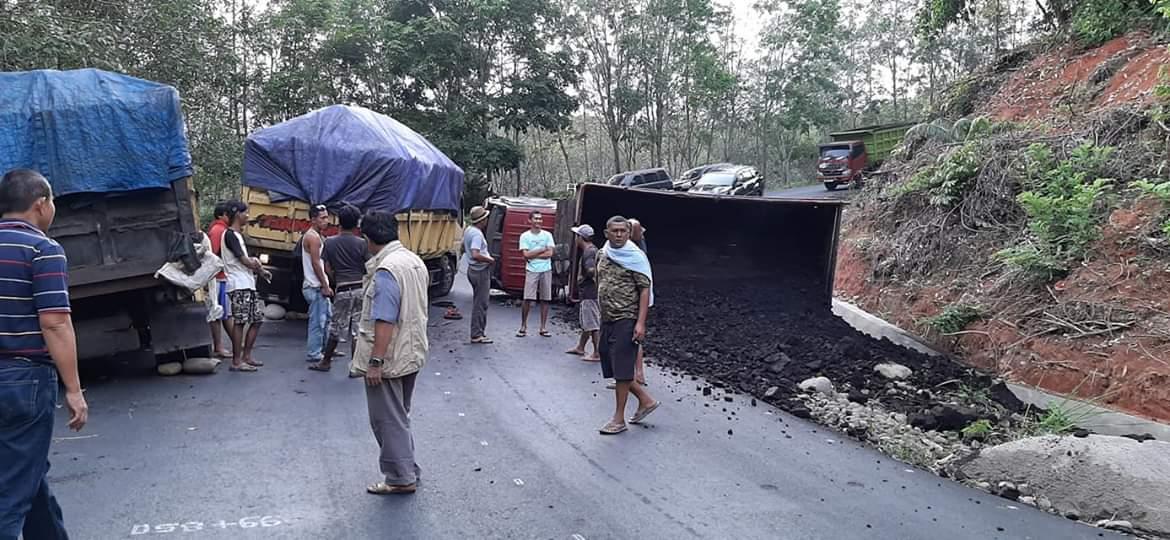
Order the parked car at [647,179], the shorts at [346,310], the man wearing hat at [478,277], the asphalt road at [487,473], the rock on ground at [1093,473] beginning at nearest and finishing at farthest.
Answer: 1. the asphalt road at [487,473]
2. the rock on ground at [1093,473]
3. the shorts at [346,310]
4. the man wearing hat at [478,277]
5. the parked car at [647,179]

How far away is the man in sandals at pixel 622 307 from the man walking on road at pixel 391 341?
6.25 ft

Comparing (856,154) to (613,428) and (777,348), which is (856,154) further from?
(613,428)

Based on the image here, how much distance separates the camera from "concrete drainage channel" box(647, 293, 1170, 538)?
5.20 metres

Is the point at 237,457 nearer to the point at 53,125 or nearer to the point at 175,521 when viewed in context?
the point at 175,521

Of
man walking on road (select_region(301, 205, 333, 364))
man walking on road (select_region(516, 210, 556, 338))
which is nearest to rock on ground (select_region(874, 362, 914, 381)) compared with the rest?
man walking on road (select_region(516, 210, 556, 338))

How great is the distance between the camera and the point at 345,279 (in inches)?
316

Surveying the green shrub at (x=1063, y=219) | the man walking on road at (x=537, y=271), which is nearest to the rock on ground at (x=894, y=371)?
the green shrub at (x=1063, y=219)

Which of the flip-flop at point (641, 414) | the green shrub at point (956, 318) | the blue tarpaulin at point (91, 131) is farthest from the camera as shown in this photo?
the green shrub at point (956, 318)

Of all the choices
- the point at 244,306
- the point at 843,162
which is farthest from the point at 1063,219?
the point at 843,162

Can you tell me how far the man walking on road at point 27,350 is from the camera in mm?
3186

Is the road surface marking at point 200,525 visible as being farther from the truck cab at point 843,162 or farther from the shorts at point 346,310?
the truck cab at point 843,162

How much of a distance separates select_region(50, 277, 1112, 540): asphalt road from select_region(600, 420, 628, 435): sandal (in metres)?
0.12

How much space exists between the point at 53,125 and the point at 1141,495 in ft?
27.2

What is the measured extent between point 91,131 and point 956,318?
8463mm
